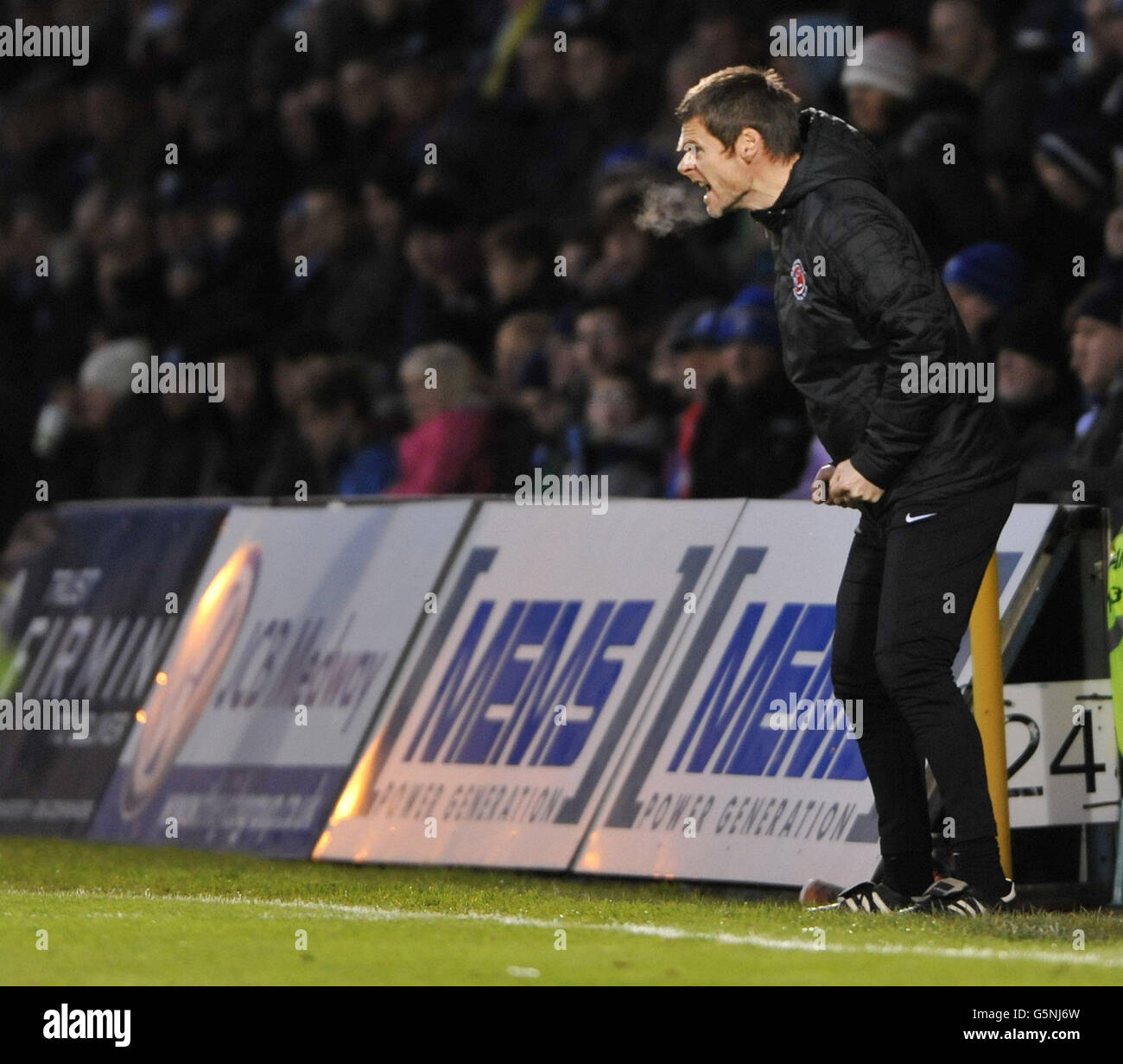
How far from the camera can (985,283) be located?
9.74 metres

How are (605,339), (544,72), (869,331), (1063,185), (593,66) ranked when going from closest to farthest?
1. (869,331)
2. (1063,185)
3. (605,339)
4. (593,66)
5. (544,72)

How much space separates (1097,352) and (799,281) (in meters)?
3.07

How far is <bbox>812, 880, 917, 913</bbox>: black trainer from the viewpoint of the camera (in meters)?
6.52

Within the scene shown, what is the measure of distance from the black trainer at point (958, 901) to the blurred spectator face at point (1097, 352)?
3.31 metres

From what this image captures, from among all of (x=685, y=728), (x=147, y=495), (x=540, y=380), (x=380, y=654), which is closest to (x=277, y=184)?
(x=147, y=495)

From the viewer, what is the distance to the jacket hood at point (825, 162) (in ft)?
21.1

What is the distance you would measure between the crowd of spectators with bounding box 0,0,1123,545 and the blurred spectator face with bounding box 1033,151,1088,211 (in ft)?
0.05

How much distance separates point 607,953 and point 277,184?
11678 mm

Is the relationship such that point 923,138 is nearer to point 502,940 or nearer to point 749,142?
point 749,142

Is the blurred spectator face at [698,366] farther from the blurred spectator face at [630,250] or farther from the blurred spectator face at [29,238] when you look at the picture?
the blurred spectator face at [29,238]

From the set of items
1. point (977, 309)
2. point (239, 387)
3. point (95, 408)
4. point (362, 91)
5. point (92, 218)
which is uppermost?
point (362, 91)

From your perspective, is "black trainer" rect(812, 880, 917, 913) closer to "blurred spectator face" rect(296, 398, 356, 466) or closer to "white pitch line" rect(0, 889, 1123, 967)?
"white pitch line" rect(0, 889, 1123, 967)

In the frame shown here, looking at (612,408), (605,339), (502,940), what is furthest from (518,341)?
(502,940)
